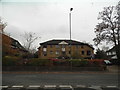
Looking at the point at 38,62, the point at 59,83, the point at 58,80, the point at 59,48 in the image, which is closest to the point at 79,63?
the point at 38,62

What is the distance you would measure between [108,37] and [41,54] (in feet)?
127

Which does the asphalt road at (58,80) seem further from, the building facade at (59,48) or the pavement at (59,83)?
the building facade at (59,48)

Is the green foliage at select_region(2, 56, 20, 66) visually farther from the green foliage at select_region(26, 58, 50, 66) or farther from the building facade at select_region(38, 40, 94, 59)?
the building facade at select_region(38, 40, 94, 59)

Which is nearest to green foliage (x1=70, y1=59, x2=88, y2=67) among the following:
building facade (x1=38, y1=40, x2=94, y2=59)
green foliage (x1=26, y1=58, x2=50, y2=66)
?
green foliage (x1=26, y1=58, x2=50, y2=66)

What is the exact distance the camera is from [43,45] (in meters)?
71.7

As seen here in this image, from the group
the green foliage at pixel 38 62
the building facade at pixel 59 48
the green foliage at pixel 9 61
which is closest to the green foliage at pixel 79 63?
the green foliage at pixel 38 62

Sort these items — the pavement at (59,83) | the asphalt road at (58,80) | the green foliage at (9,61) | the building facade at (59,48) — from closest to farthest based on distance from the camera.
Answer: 1. the pavement at (59,83)
2. the asphalt road at (58,80)
3. the green foliage at (9,61)
4. the building facade at (59,48)

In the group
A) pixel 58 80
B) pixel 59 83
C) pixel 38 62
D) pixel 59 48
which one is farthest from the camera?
pixel 59 48

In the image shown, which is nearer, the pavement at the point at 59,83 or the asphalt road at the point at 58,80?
the pavement at the point at 59,83

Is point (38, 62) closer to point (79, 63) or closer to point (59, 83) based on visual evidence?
point (79, 63)

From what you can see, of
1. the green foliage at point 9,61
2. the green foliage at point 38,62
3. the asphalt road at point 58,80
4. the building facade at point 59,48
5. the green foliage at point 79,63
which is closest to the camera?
the asphalt road at point 58,80

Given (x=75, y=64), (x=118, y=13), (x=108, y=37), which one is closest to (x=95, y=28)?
(x=108, y=37)

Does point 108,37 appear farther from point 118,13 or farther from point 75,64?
point 75,64

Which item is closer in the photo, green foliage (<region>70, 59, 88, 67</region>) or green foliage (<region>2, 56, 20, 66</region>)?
green foliage (<region>2, 56, 20, 66</region>)
